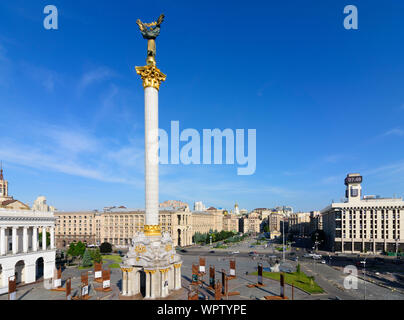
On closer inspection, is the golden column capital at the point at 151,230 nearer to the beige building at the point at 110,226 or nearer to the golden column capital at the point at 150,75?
the golden column capital at the point at 150,75

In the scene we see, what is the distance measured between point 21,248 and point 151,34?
49349 millimetres

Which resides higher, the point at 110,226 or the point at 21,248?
the point at 21,248

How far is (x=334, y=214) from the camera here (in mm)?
122375

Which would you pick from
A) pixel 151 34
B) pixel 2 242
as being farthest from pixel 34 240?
pixel 151 34

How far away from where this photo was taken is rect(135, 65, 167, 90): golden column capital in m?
48.2

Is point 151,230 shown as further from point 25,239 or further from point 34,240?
point 34,240

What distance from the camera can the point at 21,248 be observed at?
60.9m

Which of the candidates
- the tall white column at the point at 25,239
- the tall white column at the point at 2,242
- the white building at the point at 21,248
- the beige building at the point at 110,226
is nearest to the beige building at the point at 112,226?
the beige building at the point at 110,226

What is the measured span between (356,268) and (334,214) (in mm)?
45898

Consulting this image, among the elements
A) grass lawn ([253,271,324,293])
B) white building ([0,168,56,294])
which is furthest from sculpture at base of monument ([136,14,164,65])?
grass lawn ([253,271,324,293])

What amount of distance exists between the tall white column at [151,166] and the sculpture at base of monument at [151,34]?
7866 millimetres

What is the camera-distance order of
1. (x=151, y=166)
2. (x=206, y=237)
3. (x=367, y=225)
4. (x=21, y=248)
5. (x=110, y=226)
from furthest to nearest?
1. (x=206, y=237)
2. (x=110, y=226)
3. (x=367, y=225)
4. (x=21, y=248)
5. (x=151, y=166)
